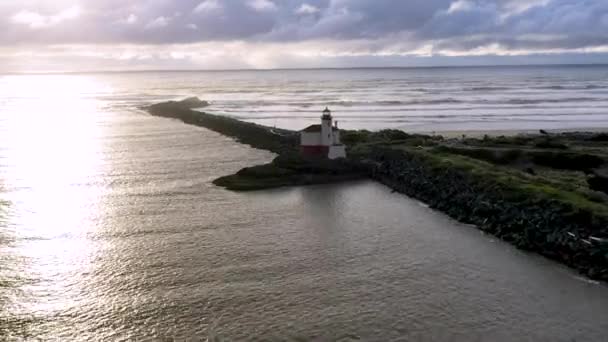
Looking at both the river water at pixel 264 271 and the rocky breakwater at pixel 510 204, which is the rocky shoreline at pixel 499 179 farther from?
the river water at pixel 264 271

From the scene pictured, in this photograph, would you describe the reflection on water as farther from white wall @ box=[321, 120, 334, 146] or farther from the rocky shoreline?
white wall @ box=[321, 120, 334, 146]

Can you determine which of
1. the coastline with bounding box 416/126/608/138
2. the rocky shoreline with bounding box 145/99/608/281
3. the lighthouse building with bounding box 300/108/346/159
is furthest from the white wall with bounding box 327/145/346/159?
the coastline with bounding box 416/126/608/138

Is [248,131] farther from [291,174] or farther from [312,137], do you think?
[291,174]

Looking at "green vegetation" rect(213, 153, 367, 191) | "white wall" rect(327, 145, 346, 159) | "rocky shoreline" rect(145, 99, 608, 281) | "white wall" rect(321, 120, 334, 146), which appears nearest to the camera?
"rocky shoreline" rect(145, 99, 608, 281)

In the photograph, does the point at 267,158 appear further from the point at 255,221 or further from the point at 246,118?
the point at 246,118

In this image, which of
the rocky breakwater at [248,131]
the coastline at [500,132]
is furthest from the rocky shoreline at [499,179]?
the coastline at [500,132]

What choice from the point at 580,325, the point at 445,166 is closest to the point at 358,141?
the point at 445,166
